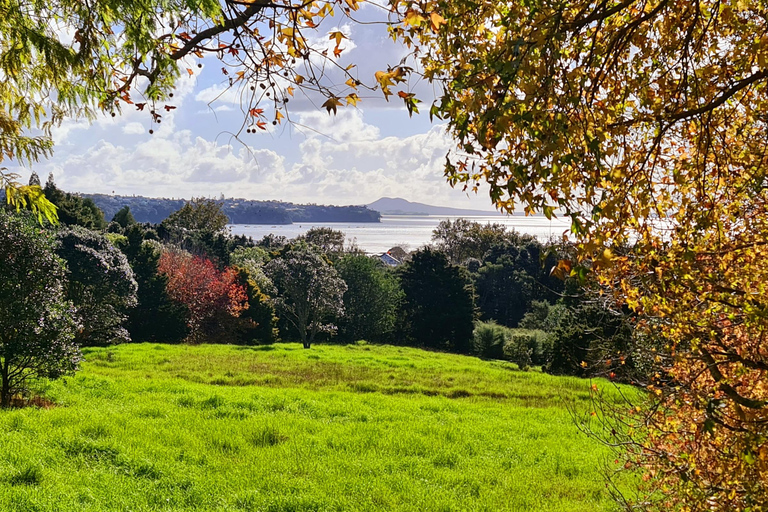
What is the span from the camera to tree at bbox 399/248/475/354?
4378cm

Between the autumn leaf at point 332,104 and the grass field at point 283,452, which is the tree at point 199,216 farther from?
the autumn leaf at point 332,104

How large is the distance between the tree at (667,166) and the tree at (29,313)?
31.6ft

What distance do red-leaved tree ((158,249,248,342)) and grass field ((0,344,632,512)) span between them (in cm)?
2103

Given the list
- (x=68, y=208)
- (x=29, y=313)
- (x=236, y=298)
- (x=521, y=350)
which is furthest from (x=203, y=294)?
(x=29, y=313)

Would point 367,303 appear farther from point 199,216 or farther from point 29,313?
point 29,313

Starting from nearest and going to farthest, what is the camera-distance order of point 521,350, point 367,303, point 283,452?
1. point 283,452
2. point 521,350
3. point 367,303

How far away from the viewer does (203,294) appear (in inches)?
1419

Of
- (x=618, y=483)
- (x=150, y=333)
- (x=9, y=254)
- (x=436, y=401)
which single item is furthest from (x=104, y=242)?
(x=618, y=483)

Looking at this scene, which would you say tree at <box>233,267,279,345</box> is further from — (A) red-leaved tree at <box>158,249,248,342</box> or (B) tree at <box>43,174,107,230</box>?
(B) tree at <box>43,174,107,230</box>

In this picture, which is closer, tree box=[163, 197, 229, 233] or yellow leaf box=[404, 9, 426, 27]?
yellow leaf box=[404, 9, 426, 27]

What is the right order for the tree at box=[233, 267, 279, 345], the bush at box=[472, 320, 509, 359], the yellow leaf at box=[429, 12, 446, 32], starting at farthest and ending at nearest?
1. the bush at box=[472, 320, 509, 359]
2. the tree at box=[233, 267, 279, 345]
3. the yellow leaf at box=[429, 12, 446, 32]

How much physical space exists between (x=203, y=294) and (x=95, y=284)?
39.1 feet

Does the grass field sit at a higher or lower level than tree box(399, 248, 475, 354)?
higher

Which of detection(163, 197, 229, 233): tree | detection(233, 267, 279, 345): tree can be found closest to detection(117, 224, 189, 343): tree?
detection(233, 267, 279, 345): tree
